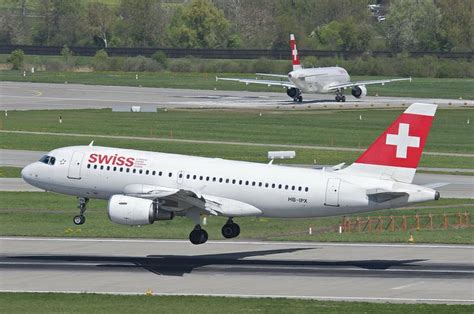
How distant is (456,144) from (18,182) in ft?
150

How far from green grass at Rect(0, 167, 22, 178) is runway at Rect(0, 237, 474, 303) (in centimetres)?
2488

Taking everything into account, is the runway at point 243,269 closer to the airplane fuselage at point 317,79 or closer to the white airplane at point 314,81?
the airplane fuselage at point 317,79

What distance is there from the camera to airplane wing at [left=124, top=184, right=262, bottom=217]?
57.2m

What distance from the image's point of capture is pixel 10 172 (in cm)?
9100

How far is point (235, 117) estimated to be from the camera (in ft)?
438

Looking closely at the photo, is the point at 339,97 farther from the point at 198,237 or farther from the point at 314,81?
the point at 198,237

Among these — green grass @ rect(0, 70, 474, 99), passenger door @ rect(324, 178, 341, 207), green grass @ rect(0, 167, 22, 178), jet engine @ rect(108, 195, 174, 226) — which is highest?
passenger door @ rect(324, 178, 341, 207)

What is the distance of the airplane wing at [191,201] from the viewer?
57.2 m

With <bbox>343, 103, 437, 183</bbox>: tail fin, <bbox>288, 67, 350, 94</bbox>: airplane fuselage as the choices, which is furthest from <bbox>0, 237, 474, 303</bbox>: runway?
<bbox>288, 67, 350, 94</bbox>: airplane fuselage

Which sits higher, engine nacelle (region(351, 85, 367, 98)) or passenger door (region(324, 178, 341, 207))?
passenger door (region(324, 178, 341, 207))

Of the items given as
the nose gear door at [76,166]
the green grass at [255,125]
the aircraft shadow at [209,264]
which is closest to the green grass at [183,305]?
the aircraft shadow at [209,264]

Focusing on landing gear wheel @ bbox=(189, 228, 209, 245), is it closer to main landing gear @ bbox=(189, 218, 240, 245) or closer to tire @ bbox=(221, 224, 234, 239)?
main landing gear @ bbox=(189, 218, 240, 245)

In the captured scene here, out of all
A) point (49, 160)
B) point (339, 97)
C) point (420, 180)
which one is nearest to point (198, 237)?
point (49, 160)

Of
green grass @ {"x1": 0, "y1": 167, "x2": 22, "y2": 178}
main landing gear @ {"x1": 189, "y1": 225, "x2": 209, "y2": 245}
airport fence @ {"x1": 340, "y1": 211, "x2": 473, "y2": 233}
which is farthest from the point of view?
green grass @ {"x1": 0, "y1": 167, "x2": 22, "y2": 178}
